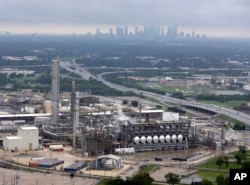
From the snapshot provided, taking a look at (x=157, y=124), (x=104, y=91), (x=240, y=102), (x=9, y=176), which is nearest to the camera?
(x=9, y=176)

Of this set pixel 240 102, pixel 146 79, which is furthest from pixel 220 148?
pixel 146 79

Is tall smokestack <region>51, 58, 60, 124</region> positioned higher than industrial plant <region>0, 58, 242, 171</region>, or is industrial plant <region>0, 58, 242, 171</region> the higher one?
tall smokestack <region>51, 58, 60, 124</region>

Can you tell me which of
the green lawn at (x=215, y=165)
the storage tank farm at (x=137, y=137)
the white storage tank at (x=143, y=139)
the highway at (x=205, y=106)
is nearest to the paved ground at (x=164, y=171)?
the green lawn at (x=215, y=165)

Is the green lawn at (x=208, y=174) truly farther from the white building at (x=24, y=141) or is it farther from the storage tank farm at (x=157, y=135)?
the white building at (x=24, y=141)

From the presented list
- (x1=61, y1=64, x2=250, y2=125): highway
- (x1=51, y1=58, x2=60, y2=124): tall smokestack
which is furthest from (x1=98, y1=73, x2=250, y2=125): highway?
(x1=51, y1=58, x2=60, y2=124): tall smokestack

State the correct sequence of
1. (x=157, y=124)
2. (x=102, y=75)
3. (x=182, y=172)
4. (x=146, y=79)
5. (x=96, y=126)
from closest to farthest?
(x=182, y=172), (x=157, y=124), (x=96, y=126), (x=146, y=79), (x=102, y=75)

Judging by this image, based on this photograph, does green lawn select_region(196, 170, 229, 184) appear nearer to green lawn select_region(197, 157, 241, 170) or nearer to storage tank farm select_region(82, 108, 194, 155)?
green lawn select_region(197, 157, 241, 170)

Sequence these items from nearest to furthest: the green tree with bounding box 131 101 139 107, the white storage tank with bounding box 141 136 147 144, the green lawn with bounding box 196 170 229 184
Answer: the green lawn with bounding box 196 170 229 184
the white storage tank with bounding box 141 136 147 144
the green tree with bounding box 131 101 139 107

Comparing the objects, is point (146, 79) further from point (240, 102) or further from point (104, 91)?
point (240, 102)
